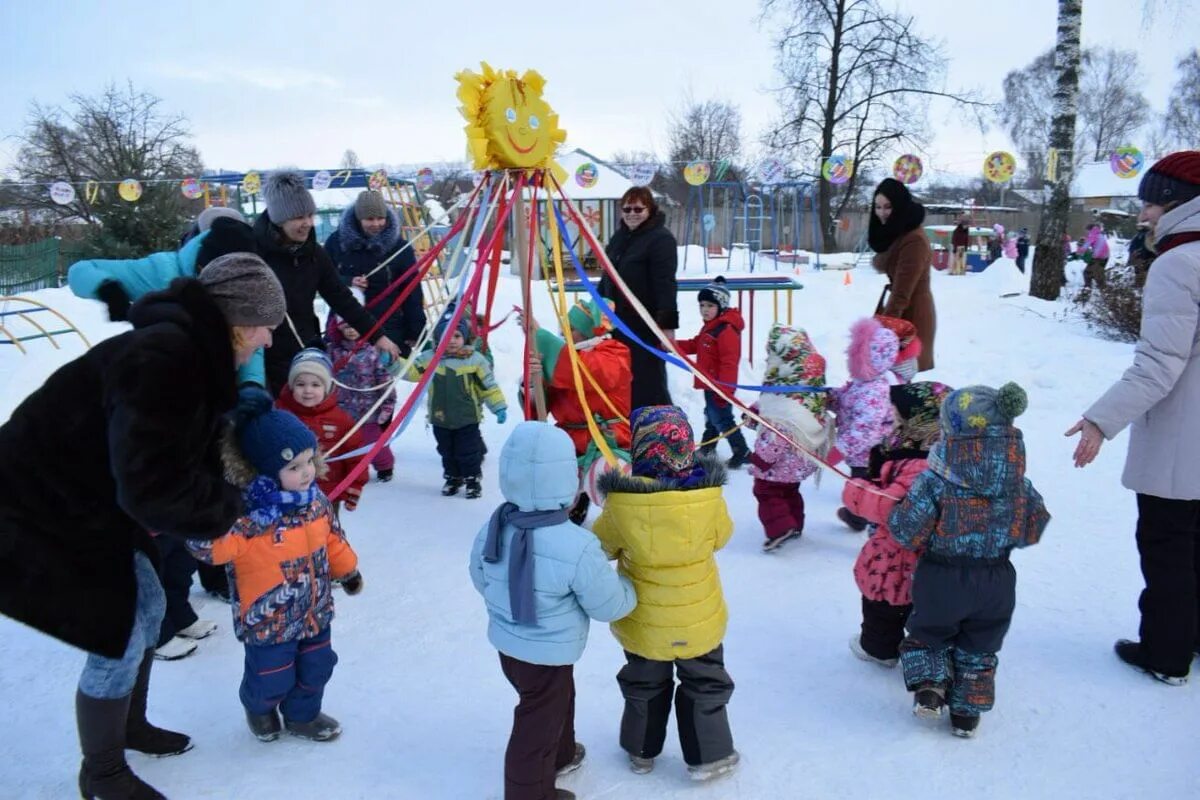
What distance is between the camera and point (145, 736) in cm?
260

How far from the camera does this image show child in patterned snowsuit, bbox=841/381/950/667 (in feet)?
9.81

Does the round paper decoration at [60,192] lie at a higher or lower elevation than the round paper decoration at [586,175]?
lower

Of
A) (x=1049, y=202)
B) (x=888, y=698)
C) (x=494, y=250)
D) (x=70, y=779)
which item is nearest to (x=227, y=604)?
(x=70, y=779)

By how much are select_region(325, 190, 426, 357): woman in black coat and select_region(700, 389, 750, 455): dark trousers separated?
6.80ft

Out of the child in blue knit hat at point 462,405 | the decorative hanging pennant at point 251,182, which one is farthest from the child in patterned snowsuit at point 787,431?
the decorative hanging pennant at point 251,182

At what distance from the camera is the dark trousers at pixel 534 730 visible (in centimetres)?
221

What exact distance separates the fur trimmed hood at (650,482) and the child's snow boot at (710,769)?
833 mm

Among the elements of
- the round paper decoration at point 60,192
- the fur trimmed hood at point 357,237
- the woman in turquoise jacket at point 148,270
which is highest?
the round paper decoration at point 60,192

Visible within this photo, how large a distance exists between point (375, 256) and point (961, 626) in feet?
13.6

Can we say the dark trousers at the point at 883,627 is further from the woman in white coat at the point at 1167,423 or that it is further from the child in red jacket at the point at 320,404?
the child in red jacket at the point at 320,404

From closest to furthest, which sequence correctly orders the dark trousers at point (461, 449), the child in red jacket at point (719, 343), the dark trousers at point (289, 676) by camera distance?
1. the dark trousers at point (289, 676)
2. the dark trousers at point (461, 449)
3. the child in red jacket at point (719, 343)

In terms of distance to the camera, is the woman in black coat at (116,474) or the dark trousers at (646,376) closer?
the woman in black coat at (116,474)

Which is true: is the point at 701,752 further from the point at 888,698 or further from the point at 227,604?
the point at 227,604

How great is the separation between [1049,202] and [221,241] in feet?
34.9
